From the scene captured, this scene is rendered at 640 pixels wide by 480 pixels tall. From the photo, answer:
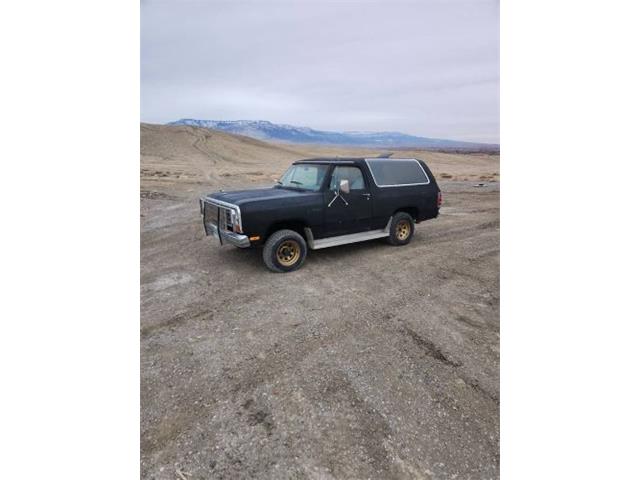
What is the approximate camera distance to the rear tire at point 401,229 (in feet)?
21.4

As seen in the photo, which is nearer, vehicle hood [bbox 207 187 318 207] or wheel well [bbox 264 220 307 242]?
vehicle hood [bbox 207 187 318 207]

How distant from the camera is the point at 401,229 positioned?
6738 mm

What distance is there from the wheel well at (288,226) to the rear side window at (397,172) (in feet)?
5.57

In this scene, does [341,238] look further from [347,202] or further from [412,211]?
[412,211]

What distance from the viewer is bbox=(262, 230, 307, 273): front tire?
5117 millimetres

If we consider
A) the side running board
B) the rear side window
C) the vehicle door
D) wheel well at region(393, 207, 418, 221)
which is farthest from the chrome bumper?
wheel well at region(393, 207, 418, 221)

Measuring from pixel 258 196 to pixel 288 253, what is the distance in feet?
3.23

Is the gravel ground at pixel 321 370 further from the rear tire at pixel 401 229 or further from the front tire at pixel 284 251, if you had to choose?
the rear tire at pixel 401 229

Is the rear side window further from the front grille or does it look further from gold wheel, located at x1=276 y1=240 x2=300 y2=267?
the front grille

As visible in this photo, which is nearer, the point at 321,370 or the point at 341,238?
the point at 321,370

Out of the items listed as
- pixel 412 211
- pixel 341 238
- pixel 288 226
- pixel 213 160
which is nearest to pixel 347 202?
pixel 341 238

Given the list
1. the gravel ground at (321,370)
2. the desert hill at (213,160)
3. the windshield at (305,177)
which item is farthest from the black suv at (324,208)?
the desert hill at (213,160)

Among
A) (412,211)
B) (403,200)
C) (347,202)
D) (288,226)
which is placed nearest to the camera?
(288,226)

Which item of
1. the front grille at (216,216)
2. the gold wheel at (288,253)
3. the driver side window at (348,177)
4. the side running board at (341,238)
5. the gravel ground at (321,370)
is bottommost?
the gravel ground at (321,370)
